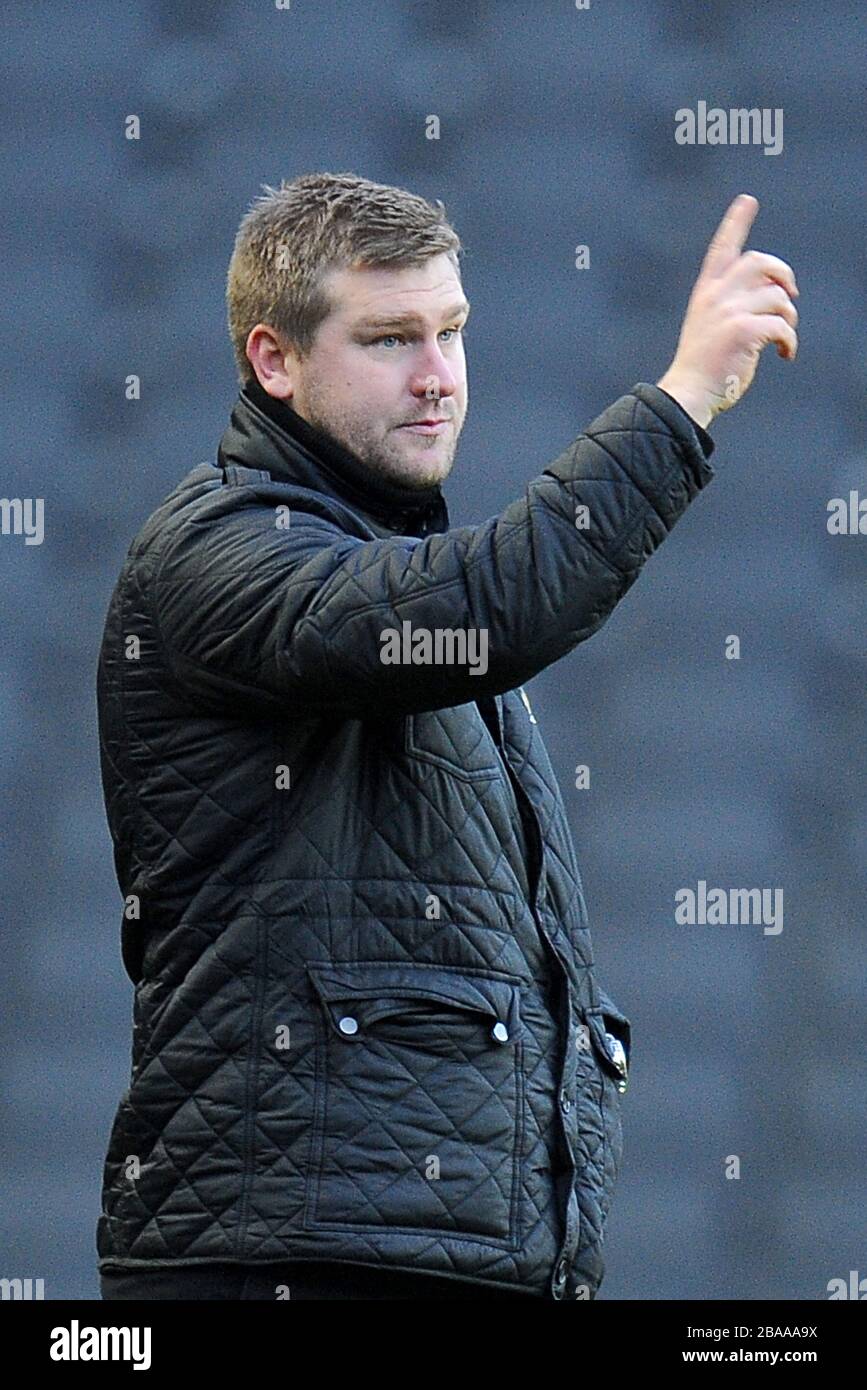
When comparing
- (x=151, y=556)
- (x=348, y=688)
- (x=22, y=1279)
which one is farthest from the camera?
(x=22, y=1279)

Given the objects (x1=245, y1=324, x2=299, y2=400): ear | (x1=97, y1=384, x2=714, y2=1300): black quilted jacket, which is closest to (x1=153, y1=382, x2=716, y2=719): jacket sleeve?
(x1=97, y1=384, x2=714, y2=1300): black quilted jacket

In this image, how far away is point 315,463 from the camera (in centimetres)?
263

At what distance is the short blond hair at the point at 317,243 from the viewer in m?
2.67

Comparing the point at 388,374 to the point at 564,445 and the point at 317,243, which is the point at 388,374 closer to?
Result: the point at 317,243

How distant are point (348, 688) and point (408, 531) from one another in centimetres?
36

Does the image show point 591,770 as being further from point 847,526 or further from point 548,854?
point 548,854

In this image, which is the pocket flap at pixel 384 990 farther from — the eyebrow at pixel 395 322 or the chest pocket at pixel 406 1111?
the eyebrow at pixel 395 322

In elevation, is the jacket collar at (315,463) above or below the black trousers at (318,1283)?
above

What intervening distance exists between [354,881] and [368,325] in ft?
2.02

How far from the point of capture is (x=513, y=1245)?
7.98ft

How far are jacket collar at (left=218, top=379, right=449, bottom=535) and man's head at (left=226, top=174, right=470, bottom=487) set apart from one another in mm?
15

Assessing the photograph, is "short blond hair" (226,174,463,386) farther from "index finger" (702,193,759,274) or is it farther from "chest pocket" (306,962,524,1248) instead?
"chest pocket" (306,962,524,1248)

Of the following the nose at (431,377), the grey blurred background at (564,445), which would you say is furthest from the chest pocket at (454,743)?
the grey blurred background at (564,445)

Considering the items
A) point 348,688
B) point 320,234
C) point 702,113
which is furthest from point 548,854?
point 702,113
